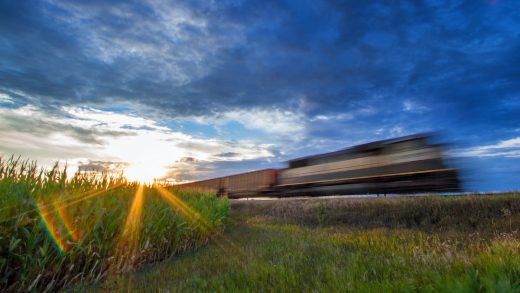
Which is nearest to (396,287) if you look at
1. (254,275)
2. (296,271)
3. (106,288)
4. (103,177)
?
(296,271)

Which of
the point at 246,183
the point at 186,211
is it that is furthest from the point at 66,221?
the point at 246,183

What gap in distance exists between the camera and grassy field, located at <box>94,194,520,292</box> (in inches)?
124

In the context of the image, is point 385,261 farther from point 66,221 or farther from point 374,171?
point 374,171

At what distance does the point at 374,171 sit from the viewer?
55.9ft

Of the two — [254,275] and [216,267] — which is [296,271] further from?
[216,267]

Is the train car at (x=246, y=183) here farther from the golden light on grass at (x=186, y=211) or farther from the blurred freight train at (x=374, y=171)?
the golden light on grass at (x=186, y=211)

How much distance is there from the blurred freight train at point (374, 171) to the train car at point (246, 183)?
5.43ft

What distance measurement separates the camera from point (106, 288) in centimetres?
480

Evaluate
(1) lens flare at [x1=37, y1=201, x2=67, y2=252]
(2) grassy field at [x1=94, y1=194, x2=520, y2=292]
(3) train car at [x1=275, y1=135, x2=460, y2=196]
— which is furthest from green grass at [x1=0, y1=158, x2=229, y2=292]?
(3) train car at [x1=275, y1=135, x2=460, y2=196]

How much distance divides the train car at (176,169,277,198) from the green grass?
56.1 feet

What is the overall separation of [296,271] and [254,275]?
0.69 m

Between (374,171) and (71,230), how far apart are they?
1548 centimetres

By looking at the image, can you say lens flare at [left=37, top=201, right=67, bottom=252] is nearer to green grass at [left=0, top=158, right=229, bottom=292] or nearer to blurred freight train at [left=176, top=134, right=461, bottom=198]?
green grass at [left=0, top=158, right=229, bottom=292]

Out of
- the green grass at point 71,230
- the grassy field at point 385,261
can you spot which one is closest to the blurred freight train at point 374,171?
the grassy field at point 385,261
